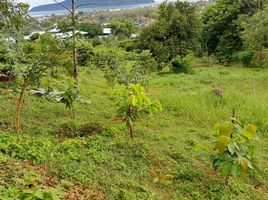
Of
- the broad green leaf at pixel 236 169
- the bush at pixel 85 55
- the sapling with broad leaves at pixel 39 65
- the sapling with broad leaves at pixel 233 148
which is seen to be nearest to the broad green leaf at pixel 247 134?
the sapling with broad leaves at pixel 233 148

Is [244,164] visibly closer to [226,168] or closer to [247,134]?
[226,168]

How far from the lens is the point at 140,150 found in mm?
4805

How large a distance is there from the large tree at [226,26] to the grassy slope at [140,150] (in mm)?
14168

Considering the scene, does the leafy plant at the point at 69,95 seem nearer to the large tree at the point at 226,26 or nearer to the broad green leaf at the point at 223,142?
the broad green leaf at the point at 223,142

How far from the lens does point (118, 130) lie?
5.67m

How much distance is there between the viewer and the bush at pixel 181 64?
54.0 ft

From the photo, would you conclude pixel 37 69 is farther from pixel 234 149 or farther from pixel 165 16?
pixel 165 16

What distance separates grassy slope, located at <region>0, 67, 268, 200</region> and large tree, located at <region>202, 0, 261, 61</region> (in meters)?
14.2

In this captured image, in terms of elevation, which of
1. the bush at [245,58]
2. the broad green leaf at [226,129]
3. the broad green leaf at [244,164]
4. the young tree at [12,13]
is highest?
the young tree at [12,13]

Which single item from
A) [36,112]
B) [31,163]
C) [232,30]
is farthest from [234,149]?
[232,30]

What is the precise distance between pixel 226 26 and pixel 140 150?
18.8m

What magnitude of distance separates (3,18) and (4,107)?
1.50 m

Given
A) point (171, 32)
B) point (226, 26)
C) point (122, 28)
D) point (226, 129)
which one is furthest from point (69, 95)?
point (122, 28)

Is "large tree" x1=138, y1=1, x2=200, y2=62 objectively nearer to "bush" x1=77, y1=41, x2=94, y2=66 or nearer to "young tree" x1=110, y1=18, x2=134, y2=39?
"bush" x1=77, y1=41, x2=94, y2=66
